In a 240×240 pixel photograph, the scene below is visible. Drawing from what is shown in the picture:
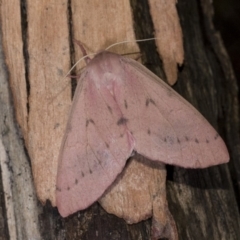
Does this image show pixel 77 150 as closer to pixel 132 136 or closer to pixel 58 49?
pixel 132 136

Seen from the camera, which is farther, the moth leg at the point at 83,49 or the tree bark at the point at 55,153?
the moth leg at the point at 83,49

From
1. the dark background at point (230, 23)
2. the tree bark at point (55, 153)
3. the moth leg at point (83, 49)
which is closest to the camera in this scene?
the tree bark at point (55, 153)

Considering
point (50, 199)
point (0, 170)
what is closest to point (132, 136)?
→ point (50, 199)

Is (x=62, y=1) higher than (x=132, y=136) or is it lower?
higher

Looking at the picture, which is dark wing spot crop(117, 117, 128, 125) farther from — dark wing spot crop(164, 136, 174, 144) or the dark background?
the dark background

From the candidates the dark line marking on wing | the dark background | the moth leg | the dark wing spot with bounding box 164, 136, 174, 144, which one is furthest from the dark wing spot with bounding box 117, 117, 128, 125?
the dark background

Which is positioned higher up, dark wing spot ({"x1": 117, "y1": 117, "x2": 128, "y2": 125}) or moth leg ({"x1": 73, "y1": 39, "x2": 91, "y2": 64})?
moth leg ({"x1": 73, "y1": 39, "x2": 91, "y2": 64})

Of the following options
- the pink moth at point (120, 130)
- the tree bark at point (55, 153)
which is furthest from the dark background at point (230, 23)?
the pink moth at point (120, 130)

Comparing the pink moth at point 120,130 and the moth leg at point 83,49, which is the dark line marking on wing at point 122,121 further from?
the moth leg at point 83,49

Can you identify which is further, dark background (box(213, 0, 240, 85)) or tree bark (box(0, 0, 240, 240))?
dark background (box(213, 0, 240, 85))
